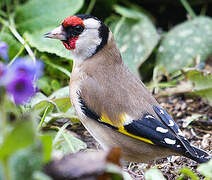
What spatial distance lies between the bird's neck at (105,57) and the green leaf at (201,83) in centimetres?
92

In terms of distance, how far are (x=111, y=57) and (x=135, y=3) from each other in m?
2.24

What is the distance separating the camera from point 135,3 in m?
4.79

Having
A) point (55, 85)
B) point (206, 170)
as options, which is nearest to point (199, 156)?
point (206, 170)

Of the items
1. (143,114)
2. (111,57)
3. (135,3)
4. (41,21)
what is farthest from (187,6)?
(143,114)

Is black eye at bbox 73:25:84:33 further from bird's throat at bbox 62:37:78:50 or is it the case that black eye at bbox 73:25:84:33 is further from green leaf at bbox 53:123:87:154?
green leaf at bbox 53:123:87:154

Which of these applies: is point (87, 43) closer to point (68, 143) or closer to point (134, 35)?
point (68, 143)

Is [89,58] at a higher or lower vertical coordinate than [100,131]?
higher

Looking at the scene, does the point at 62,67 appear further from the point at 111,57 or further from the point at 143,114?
the point at 143,114

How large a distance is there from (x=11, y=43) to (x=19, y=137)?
7.97 ft

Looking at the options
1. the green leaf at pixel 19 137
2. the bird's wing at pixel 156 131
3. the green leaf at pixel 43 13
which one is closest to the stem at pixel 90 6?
the green leaf at pixel 43 13

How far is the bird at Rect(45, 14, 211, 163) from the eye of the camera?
2287 millimetres

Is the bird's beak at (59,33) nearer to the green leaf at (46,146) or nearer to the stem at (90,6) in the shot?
the green leaf at (46,146)

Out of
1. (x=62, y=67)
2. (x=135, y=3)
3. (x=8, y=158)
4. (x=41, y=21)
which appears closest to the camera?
(x=8, y=158)

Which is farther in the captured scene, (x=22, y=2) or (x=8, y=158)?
(x=22, y=2)
